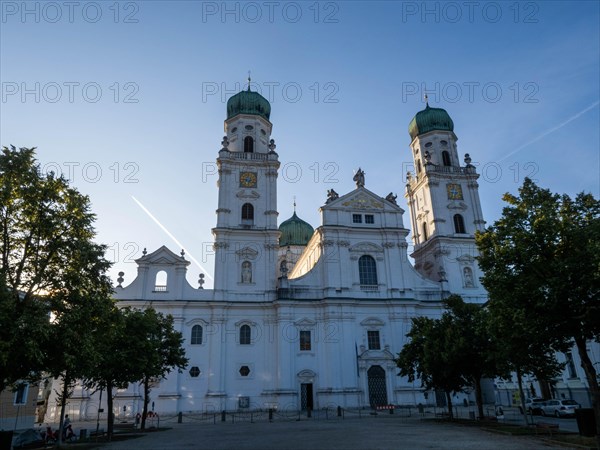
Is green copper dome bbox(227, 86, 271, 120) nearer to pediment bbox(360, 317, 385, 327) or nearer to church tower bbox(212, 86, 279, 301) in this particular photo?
church tower bbox(212, 86, 279, 301)

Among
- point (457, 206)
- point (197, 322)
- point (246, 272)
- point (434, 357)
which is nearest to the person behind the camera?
point (434, 357)

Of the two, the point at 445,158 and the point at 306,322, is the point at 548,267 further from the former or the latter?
the point at 445,158

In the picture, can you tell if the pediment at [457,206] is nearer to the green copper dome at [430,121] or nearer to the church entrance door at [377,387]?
the green copper dome at [430,121]

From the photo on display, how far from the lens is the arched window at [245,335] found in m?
43.2

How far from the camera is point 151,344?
25422 millimetres

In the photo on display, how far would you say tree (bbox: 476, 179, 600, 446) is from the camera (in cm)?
1647

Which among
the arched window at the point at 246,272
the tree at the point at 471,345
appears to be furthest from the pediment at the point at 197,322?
the tree at the point at 471,345

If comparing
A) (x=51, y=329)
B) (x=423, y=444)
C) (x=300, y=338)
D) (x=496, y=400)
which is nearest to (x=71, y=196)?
(x=51, y=329)

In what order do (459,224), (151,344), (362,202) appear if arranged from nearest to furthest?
1. (151,344)
2. (362,202)
3. (459,224)

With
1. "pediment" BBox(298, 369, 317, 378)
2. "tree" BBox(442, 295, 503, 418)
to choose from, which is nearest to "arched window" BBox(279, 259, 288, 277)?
"pediment" BBox(298, 369, 317, 378)

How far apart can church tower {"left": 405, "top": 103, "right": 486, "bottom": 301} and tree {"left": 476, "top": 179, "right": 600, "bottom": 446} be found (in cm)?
2996

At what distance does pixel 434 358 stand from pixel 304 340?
63.0ft

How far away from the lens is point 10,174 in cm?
1772

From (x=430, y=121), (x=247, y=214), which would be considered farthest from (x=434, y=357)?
(x=430, y=121)
